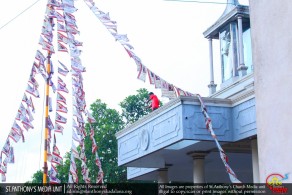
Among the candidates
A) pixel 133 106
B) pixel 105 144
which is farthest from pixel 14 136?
pixel 133 106

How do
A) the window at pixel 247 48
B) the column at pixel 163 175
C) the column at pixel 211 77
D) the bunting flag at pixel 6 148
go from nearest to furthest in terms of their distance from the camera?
the bunting flag at pixel 6 148, the window at pixel 247 48, the column at pixel 163 175, the column at pixel 211 77

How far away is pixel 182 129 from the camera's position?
1789 centimetres

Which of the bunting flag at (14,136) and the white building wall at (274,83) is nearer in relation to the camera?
the white building wall at (274,83)

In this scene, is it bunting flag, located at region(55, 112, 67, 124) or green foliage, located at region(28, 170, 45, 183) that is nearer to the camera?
bunting flag, located at region(55, 112, 67, 124)

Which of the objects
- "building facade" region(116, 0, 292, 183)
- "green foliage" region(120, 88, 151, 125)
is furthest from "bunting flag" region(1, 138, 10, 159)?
"green foliage" region(120, 88, 151, 125)

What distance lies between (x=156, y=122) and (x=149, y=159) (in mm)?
2771

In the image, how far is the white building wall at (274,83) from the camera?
10625 mm

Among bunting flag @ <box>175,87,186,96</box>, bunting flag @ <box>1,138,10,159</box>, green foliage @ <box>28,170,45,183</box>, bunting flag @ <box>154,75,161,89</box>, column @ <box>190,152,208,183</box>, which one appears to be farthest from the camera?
green foliage @ <box>28,170,45,183</box>

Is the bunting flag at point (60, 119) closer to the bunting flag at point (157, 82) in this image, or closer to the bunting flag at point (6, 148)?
the bunting flag at point (6, 148)

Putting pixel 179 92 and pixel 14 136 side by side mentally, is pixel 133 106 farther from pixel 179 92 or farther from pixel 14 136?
pixel 14 136

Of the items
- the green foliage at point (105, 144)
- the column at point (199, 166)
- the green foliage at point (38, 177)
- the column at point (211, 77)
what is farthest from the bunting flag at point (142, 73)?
the green foliage at point (38, 177)

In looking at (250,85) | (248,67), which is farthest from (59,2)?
(248,67)

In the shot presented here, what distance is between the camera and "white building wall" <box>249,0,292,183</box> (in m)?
10.6

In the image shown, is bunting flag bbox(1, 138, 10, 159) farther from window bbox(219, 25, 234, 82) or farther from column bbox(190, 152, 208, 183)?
window bbox(219, 25, 234, 82)
